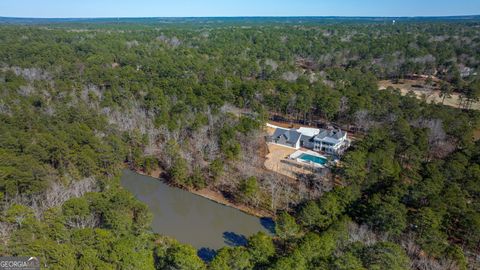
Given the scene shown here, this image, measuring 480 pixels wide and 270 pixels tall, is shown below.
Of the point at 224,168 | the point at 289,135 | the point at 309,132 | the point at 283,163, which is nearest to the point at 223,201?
the point at 224,168

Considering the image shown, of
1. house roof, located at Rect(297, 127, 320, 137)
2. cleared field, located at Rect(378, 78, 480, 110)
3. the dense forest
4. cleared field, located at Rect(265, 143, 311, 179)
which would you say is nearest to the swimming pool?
cleared field, located at Rect(265, 143, 311, 179)

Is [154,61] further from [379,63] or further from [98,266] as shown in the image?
[98,266]

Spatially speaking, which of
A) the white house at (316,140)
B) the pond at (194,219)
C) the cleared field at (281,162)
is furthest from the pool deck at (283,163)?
the pond at (194,219)

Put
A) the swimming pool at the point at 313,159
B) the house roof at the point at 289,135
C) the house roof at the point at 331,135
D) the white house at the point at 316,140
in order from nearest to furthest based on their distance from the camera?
the swimming pool at the point at 313,159
the white house at the point at 316,140
the house roof at the point at 331,135
the house roof at the point at 289,135

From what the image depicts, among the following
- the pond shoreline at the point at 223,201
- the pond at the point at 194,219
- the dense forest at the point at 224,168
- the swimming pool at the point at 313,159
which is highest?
the dense forest at the point at 224,168

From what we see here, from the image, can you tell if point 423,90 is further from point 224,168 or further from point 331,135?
point 224,168

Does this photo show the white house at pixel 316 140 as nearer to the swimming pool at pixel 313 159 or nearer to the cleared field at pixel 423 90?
the swimming pool at pixel 313 159

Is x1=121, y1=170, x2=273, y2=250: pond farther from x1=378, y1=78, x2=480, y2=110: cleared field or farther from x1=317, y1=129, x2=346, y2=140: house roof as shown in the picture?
x1=378, y1=78, x2=480, y2=110: cleared field
